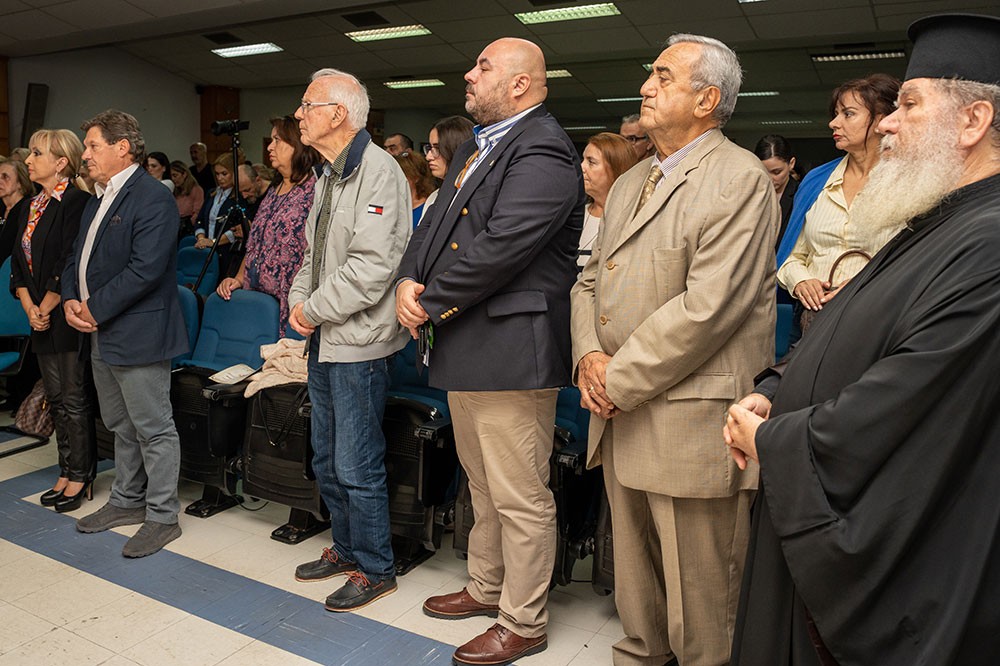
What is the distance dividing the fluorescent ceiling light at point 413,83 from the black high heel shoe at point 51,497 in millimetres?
9313

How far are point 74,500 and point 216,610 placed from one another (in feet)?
4.19

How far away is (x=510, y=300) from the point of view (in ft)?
7.34

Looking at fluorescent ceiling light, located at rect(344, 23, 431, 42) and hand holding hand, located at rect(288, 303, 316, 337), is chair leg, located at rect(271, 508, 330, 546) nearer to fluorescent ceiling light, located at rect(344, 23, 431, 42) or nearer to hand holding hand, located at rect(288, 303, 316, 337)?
hand holding hand, located at rect(288, 303, 316, 337)

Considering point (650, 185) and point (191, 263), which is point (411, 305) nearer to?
point (650, 185)

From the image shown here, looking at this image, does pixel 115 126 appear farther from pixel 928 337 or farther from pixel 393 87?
pixel 393 87

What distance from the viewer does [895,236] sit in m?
1.44

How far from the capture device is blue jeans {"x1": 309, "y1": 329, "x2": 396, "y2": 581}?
2602 millimetres

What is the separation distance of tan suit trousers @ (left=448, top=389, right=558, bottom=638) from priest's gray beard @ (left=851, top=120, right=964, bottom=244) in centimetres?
115

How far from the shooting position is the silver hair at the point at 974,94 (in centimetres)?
125

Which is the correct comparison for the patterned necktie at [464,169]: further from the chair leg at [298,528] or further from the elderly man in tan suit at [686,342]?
the chair leg at [298,528]

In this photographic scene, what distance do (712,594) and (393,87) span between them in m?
11.3

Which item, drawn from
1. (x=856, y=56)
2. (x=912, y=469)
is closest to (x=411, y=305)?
(x=912, y=469)

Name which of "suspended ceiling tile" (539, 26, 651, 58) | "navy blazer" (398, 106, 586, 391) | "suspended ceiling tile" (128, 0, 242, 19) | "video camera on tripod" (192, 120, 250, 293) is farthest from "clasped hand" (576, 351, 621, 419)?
"suspended ceiling tile" (539, 26, 651, 58)

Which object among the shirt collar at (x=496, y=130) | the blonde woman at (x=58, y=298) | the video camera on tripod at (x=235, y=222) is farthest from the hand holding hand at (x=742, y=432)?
the video camera on tripod at (x=235, y=222)
